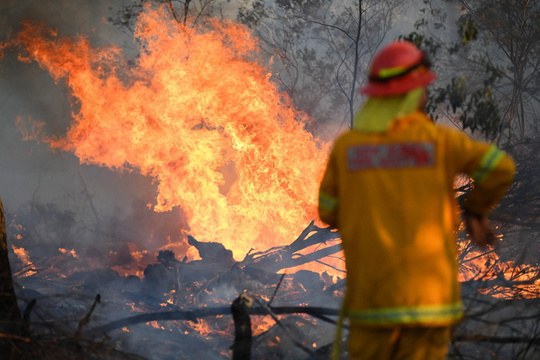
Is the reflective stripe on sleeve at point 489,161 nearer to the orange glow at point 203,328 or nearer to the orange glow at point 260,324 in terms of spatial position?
the orange glow at point 260,324

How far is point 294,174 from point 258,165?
2.49 ft

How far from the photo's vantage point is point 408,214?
204 cm

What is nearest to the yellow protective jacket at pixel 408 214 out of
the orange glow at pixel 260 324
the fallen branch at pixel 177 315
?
the fallen branch at pixel 177 315

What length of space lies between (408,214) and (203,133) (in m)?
8.56

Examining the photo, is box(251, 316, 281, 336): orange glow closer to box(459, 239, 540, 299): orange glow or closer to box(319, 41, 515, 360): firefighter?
box(459, 239, 540, 299): orange glow

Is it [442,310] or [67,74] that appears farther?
[67,74]

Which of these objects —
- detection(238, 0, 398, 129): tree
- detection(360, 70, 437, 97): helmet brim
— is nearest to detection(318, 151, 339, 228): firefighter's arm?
detection(360, 70, 437, 97): helmet brim

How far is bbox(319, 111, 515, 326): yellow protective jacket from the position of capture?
2020 millimetres

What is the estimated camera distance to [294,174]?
9.90 metres

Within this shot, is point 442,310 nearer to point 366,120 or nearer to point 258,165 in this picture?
point 366,120

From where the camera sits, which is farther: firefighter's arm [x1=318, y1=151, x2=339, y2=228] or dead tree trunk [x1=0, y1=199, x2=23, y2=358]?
dead tree trunk [x1=0, y1=199, x2=23, y2=358]

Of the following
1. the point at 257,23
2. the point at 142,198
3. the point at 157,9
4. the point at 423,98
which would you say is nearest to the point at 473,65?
the point at 257,23

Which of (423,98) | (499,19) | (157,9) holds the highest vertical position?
(499,19)

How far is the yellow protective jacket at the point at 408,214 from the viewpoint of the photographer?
2.02 metres
